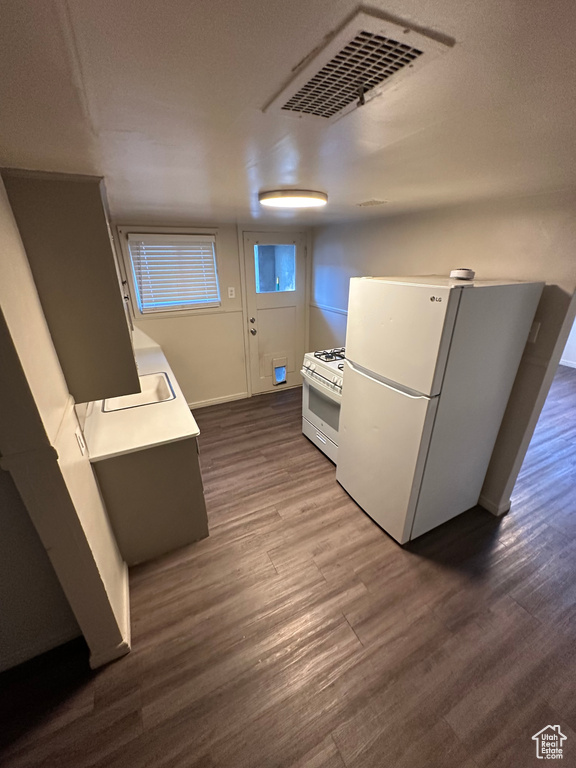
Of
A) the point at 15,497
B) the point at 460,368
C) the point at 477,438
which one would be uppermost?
the point at 460,368

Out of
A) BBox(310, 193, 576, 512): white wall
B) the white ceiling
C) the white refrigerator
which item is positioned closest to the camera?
→ the white ceiling

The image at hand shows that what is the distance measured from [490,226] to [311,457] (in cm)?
218

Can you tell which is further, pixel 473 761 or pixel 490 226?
pixel 490 226

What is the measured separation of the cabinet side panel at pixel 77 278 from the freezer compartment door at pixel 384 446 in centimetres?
136

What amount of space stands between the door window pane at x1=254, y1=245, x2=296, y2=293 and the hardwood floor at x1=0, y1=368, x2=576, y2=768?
2.61 m

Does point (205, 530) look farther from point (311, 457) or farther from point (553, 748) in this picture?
point (553, 748)

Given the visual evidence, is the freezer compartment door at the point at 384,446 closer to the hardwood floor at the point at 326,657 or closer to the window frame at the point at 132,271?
the hardwood floor at the point at 326,657

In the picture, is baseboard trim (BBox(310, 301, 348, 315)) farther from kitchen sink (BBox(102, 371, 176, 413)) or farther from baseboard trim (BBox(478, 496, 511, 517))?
baseboard trim (BBox(478, 496, 511, 517))

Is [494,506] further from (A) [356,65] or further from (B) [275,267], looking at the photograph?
(B) [275,267]

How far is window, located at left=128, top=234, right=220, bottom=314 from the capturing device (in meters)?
3.04

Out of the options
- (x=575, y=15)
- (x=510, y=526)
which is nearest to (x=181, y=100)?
(x=575, y=15)

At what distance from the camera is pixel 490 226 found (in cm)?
189

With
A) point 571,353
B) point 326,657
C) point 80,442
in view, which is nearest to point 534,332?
point 326,657

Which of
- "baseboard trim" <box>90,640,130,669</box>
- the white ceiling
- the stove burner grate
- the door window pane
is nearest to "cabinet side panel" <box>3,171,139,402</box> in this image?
the white ceiling
